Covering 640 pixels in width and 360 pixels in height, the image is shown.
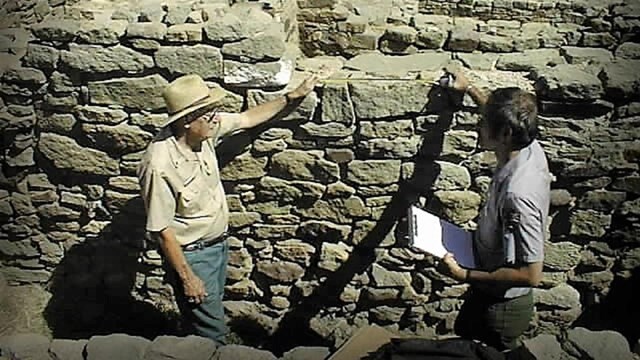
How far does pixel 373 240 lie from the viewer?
5332 mm

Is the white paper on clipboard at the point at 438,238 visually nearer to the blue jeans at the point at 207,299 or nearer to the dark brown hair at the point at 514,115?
the dark brown hair at the point at 514,115

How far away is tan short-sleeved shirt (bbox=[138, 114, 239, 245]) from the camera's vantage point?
4.30m

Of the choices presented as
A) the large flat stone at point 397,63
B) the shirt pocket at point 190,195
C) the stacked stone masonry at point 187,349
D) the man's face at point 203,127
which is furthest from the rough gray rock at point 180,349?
the large flat stone at point 397,63

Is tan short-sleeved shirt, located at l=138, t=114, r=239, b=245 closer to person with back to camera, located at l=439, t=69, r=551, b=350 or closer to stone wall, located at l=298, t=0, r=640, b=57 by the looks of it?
person with back to camera, located at l=439, t=69, r=551, b=350

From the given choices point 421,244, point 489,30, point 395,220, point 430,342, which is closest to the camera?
point 430,342

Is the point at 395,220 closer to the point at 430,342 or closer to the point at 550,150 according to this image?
the point at 550,150

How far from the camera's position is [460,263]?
419 cm

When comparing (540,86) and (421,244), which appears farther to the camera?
(540,86)

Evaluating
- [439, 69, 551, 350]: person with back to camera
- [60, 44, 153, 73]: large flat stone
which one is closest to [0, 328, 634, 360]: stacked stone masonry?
[439, 69, 551, 350]: person with back to camera

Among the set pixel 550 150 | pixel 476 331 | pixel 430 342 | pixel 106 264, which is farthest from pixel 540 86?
pixel 106 264

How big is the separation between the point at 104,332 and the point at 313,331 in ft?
4.27

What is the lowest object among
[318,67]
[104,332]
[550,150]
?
[104,332]

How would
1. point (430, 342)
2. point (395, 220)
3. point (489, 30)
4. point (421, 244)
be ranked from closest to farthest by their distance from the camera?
point (430, 342) < point (421, 244) < point (395, 220) < point (489, 30)

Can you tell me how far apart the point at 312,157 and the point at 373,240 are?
649 mm
